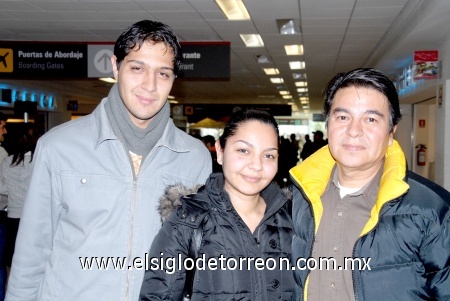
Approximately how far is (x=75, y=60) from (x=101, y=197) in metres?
6.15

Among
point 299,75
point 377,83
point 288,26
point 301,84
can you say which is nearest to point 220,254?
point 377,83

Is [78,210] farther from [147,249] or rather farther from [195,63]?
[195,63]

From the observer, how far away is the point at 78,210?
188cm

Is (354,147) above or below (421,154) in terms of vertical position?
above

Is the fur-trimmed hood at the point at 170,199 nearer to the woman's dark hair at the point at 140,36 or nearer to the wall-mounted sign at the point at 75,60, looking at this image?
the woman's dark hair at the point at 140,36

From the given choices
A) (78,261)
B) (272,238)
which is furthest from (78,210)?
(272,238)

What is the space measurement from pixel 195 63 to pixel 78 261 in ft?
19.6

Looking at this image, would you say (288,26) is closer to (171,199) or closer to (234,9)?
(234,9)

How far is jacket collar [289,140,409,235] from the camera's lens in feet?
5.69

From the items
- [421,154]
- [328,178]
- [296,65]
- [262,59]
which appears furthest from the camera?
[296,65]

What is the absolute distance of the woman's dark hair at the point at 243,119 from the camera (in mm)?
1937

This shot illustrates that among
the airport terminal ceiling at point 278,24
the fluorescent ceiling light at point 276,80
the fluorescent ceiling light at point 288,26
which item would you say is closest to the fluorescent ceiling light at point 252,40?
the airport terminal ceiling at point 278,24

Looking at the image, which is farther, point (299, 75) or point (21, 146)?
point (299, 75)

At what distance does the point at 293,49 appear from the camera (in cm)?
939
